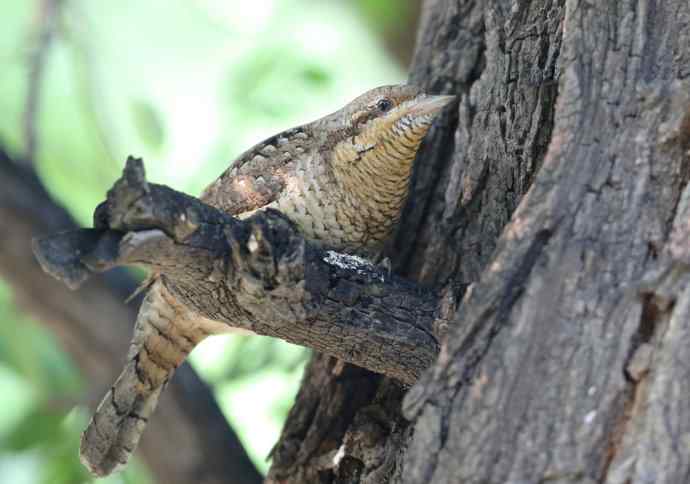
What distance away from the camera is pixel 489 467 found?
1826 millimetres

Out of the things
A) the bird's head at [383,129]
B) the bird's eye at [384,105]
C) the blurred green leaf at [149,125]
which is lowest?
the bird's head at [383,129]

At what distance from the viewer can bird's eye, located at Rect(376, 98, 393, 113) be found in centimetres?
301

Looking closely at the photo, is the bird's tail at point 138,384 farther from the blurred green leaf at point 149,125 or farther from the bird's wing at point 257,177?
the blurred green leaf at point 149,125

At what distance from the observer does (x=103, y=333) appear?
4137 millimetres

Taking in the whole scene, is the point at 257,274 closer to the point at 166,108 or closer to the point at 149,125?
the point at 149,125

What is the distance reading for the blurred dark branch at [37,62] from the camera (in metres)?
4.51

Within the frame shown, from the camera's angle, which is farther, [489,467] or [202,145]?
[202,145]

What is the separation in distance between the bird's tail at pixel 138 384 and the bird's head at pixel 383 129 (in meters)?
0.75

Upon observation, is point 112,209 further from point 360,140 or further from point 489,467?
point 360,140

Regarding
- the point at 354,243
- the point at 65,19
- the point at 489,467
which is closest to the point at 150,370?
the point at 354,243

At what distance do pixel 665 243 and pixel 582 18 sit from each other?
2.04 feet

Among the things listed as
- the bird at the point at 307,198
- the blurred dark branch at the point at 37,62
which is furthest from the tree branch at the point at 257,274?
the blurred dark branch at the point at 37,62

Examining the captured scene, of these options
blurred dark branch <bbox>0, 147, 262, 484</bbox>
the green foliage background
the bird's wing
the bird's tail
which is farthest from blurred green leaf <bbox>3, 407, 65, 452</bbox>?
the bird's wing

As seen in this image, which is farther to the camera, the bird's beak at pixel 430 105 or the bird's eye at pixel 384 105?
the bird's eye at pixel 384 105
